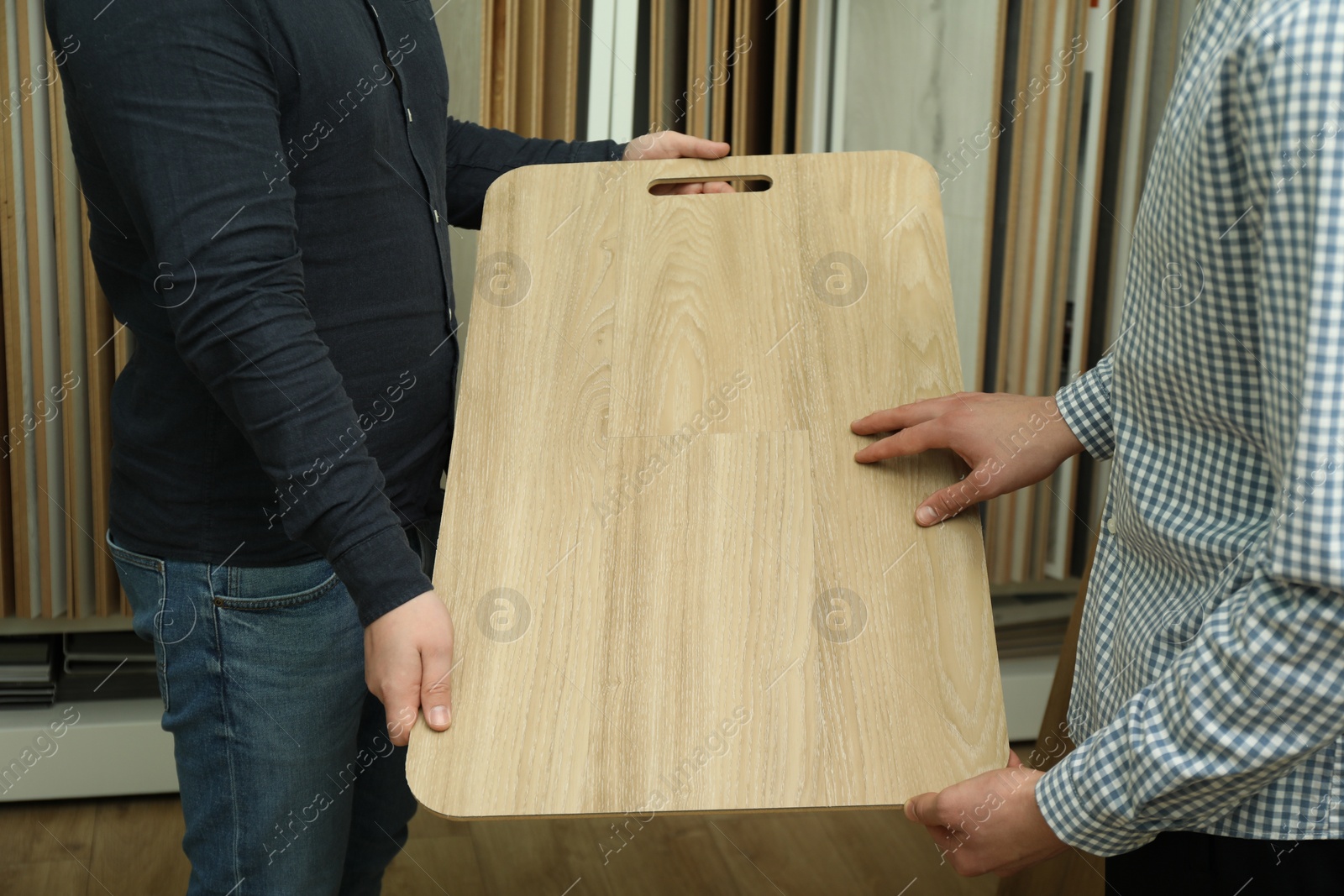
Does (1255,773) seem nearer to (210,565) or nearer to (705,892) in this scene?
(210,565)

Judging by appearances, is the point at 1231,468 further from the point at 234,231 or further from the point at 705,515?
the point at 234,231

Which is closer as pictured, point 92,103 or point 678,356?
point 92,103

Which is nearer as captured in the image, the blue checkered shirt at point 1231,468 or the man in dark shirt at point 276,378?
the blue checkered shirt at point 1231,468

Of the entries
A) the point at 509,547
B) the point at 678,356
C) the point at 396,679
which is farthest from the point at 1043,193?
the point at 396,679

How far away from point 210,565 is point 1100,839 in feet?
2.45

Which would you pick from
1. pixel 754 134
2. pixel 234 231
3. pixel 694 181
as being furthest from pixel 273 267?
pixel 754 134

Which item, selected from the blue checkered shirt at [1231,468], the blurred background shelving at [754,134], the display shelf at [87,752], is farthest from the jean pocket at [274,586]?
the display shelf at [87,752]

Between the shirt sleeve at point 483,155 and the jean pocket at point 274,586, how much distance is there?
0.47 meters

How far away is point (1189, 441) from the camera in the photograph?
2.24 ft

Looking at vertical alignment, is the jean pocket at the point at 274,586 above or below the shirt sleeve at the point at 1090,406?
below

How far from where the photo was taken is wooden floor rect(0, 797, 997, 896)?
182 centimetres

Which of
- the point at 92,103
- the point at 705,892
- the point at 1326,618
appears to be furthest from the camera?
the point at 705,892

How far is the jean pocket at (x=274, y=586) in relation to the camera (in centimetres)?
96

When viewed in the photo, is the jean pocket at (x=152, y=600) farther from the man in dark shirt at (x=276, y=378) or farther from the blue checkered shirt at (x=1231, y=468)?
the blue checkered shirt at (x=1231, y=468)
